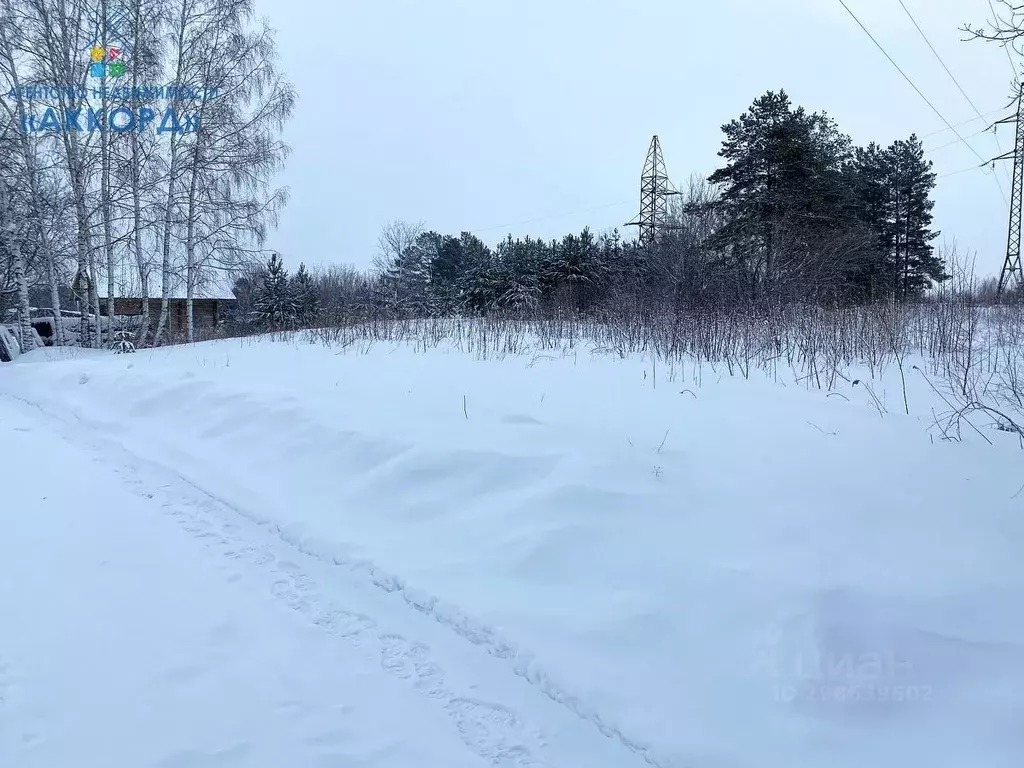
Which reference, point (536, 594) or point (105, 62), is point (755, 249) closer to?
point (105, 62)

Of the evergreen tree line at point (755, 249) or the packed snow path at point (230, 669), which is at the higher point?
the evergreen tree line at point (755, 249)

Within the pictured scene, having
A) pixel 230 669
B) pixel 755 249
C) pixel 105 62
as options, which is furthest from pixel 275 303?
pixel 230 669

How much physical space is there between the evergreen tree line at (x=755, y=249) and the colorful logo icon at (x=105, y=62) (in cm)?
685

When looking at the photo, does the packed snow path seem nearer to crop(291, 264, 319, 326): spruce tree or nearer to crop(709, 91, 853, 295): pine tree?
crop(709, 91, 853, 295): pine tree

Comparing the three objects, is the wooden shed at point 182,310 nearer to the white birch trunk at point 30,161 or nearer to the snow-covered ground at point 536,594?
the white birch trunk at point 30,161

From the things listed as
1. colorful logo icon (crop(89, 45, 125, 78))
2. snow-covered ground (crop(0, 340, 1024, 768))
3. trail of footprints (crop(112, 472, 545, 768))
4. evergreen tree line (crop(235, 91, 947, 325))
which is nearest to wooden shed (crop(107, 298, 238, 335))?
evergreen tree line (crop(235, 91, 947, 325))

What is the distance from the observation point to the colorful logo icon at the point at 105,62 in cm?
1384

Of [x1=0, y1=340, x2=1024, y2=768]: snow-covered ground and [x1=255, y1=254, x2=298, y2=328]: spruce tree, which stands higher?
[x1=255, y1=254, x2=298, y2=328]: spruce tree

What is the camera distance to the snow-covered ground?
1895 millimetres

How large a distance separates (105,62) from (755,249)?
20.4m

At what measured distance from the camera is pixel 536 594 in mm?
2602

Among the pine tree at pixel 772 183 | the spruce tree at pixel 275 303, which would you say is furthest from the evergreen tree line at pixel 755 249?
the spruce tree at pixel 275 303

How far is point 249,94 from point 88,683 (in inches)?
658

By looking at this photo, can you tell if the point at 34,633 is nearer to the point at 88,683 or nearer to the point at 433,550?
the point at 88,683
